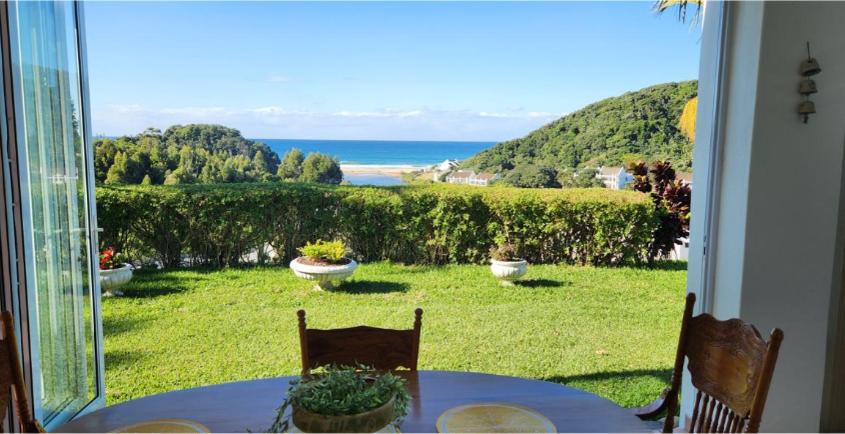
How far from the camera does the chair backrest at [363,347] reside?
156 cm

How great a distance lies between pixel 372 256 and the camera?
6.28 meters

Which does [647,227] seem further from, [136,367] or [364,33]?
[364,33]

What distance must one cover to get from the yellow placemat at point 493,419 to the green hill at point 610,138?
813 cm

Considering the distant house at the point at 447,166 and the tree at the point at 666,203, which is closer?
the tree at the point at 666,203

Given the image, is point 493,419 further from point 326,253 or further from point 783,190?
point 326,253

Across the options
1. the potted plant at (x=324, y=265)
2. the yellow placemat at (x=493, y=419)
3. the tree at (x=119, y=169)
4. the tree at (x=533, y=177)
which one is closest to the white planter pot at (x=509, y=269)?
the potted plant at (x=324, y=265)

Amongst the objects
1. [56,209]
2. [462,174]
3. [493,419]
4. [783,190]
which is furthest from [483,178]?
[493,419]

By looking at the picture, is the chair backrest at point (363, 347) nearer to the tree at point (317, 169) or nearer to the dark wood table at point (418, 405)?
the dark wood table at point (418, 405)

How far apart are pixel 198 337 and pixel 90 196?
2162mm

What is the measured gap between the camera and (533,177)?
398 inches

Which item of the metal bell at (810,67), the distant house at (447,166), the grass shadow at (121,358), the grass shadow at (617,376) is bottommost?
the grass shadow at (121,358)

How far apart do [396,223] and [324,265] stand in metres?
1.23

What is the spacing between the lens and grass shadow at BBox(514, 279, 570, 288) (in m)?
5.38

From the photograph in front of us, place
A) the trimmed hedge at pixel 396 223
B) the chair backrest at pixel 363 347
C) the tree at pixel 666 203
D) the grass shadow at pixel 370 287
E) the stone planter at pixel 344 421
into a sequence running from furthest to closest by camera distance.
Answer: the tree at pixel 666 203, the trimmed hedge at pixel 396 223, the grass shadow at pixel 370 287, the chair backrest at pixel 363 347, the stone planter at pixel 344 421
